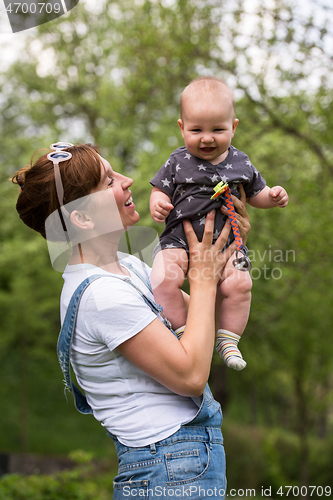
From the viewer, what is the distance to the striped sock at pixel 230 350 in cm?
180

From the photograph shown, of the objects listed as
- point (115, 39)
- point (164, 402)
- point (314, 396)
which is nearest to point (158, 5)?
point (115, 39)

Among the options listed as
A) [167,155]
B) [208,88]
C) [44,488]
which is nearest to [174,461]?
[208,88]

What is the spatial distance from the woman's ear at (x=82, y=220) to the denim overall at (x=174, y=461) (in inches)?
9.2

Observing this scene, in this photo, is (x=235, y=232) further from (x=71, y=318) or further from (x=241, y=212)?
(x=71, y=318)

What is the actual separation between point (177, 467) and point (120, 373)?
36cm

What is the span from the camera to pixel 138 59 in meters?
8.09

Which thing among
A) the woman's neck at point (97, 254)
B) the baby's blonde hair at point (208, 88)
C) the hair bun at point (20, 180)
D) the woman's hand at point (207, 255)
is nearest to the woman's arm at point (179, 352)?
the woman's hand at point (207, 255)

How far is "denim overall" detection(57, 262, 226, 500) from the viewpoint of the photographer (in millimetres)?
1494

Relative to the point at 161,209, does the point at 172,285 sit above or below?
below

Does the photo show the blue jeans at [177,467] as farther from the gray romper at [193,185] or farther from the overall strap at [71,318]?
the gray romper at [193,185]

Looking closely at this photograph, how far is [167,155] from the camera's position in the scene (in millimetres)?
7895

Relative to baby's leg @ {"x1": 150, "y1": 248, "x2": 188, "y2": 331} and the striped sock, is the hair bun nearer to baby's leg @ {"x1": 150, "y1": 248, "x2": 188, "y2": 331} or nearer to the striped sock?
baby's leg @ {"x1": 150, "y1": 248, "x2": 188, "y2": 331}

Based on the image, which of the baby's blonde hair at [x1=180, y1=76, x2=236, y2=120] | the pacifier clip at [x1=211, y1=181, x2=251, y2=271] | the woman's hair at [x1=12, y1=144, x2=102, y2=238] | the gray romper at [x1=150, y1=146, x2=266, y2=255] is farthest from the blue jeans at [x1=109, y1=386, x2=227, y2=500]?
the baby's blonde hair at [x1=180, y1=76, x2=236, y2=120]

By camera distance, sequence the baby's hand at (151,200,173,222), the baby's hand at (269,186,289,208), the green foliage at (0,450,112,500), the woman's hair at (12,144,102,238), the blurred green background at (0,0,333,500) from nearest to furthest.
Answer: the woman's hair at (12,144,102,238) → the baby's hand at (151,200,173,222) → the baby's hand at (269,186,289,208) → the green foliage at (0,450,112,500) → the blurred green background at (0,0,333,500)
